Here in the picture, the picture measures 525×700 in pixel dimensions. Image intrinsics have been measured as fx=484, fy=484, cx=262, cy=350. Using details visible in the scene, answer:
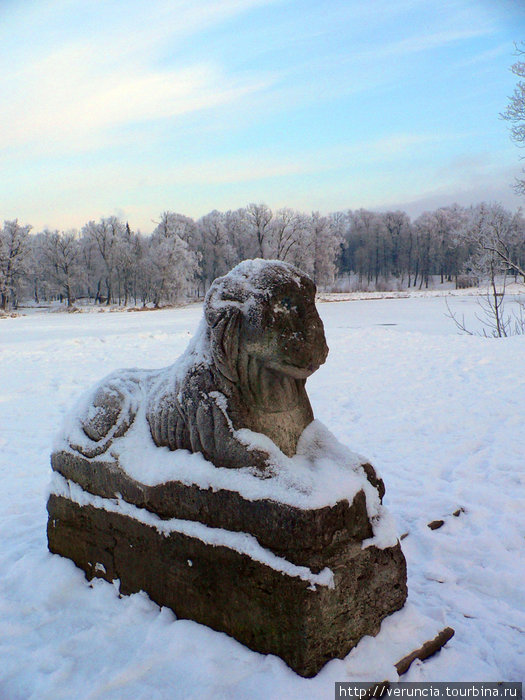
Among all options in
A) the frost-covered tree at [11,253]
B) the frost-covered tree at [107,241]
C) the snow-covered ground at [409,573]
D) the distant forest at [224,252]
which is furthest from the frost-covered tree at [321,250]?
the snow-covered ground at [409,573]

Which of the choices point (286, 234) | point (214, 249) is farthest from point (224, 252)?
point (286, 234)

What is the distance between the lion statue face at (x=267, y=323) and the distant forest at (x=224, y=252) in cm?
1440

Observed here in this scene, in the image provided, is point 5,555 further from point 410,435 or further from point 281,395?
point 410,435

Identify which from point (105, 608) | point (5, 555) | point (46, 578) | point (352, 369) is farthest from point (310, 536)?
point (352, 369)

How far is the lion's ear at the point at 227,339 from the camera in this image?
230 centimetres

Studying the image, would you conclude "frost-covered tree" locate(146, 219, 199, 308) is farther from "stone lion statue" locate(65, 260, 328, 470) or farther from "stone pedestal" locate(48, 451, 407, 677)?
"stone lion statue" locate(65, 260, 328, 470)

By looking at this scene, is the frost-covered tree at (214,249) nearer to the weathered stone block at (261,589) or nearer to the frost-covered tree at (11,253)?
the frost-covered tree at (11,253)

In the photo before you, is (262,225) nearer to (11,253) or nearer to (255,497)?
(11,253)

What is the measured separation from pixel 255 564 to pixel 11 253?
38.6m

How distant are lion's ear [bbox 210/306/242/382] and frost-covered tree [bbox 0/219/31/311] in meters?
36.6

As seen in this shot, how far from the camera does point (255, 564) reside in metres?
2.21

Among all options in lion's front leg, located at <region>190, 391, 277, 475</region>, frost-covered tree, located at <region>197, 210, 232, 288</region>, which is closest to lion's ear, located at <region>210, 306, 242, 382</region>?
lion's front leg, located at <region>190, 391, 277, 475</region>

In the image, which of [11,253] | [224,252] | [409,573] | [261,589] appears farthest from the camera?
[224,252]

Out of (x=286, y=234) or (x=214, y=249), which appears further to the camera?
(x=214, y=249)
